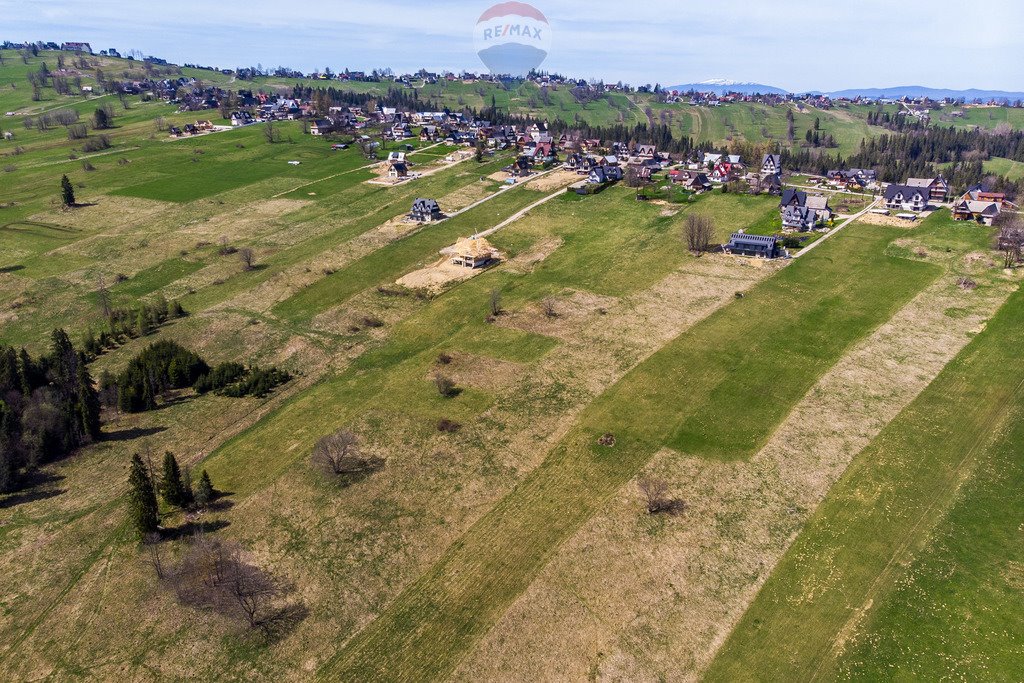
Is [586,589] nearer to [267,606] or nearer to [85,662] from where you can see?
[267,606]

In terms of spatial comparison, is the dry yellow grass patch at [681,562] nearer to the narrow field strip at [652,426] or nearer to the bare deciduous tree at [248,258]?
the narrow field strip at [652,426]

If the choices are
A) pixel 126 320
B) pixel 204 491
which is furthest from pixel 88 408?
pixel 126 320

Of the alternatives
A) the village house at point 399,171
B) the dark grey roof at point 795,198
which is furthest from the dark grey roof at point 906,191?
the village house at point 399,171

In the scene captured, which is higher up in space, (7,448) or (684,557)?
(7,448)

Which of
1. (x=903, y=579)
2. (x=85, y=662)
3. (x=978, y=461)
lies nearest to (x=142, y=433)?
(x=85, y=662)

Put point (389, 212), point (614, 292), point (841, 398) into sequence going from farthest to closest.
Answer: point (389, 212) → point (614, 292) → point (841, 398)

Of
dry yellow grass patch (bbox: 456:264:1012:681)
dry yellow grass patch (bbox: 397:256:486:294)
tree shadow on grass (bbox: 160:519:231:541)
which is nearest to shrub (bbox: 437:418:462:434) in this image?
dry yellow grass patch (bbox: 456:264:1012:681)

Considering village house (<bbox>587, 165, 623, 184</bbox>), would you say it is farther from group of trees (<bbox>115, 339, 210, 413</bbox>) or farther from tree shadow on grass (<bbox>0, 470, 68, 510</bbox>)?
tree shadow on grass (<bbox>0, 470, 68, 510</bbox>)

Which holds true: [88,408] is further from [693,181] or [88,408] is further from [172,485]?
[693,181]
